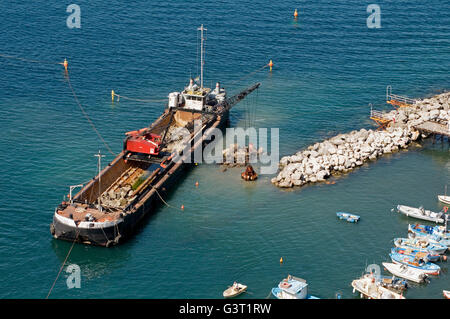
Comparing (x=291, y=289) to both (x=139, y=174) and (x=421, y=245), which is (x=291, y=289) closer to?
(x=421, y=245)

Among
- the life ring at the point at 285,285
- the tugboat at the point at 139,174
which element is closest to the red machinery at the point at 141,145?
the tugboat at the point at 139,174

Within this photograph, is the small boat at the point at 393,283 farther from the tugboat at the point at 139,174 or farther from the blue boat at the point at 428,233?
the tugboat at the point at 139,174

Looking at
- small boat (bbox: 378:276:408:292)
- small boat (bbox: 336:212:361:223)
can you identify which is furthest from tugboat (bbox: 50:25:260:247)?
small boat (bbox: 378:276:408:292)

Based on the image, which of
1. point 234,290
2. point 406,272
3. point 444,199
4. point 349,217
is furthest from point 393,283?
point 444,199

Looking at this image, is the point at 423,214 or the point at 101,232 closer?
the point at 101,232

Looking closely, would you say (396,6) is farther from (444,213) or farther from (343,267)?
(343,267)
